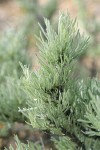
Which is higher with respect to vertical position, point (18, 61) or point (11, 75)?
point (18, 61)

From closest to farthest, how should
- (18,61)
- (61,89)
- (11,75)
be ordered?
(61,89)
(11,75)
(18,61)

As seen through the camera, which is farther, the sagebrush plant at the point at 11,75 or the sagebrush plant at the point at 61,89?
the sagebrush plant at the point at 11,75

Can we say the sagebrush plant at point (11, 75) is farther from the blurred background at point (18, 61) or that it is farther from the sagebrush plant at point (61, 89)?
the sagebrush plant at point (61, 89)

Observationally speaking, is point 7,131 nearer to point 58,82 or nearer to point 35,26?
point 58,82

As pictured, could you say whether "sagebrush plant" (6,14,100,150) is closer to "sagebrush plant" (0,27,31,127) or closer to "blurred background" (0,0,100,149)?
"blurred background" (0,0,100,149)

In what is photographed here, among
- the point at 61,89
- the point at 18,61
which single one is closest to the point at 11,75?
the point at 18,61

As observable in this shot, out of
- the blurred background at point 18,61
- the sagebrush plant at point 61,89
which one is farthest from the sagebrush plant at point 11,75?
the sagebrush plant at point 61,89

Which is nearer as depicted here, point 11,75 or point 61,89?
point 61,89

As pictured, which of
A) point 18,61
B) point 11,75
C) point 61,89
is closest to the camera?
point 61,89

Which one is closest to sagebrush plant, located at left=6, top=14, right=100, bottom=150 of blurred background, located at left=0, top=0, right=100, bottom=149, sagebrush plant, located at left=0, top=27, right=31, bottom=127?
blurred background, located at left=0, top=0, right=100, bottom=149

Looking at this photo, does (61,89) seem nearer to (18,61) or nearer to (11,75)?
(11,75)
